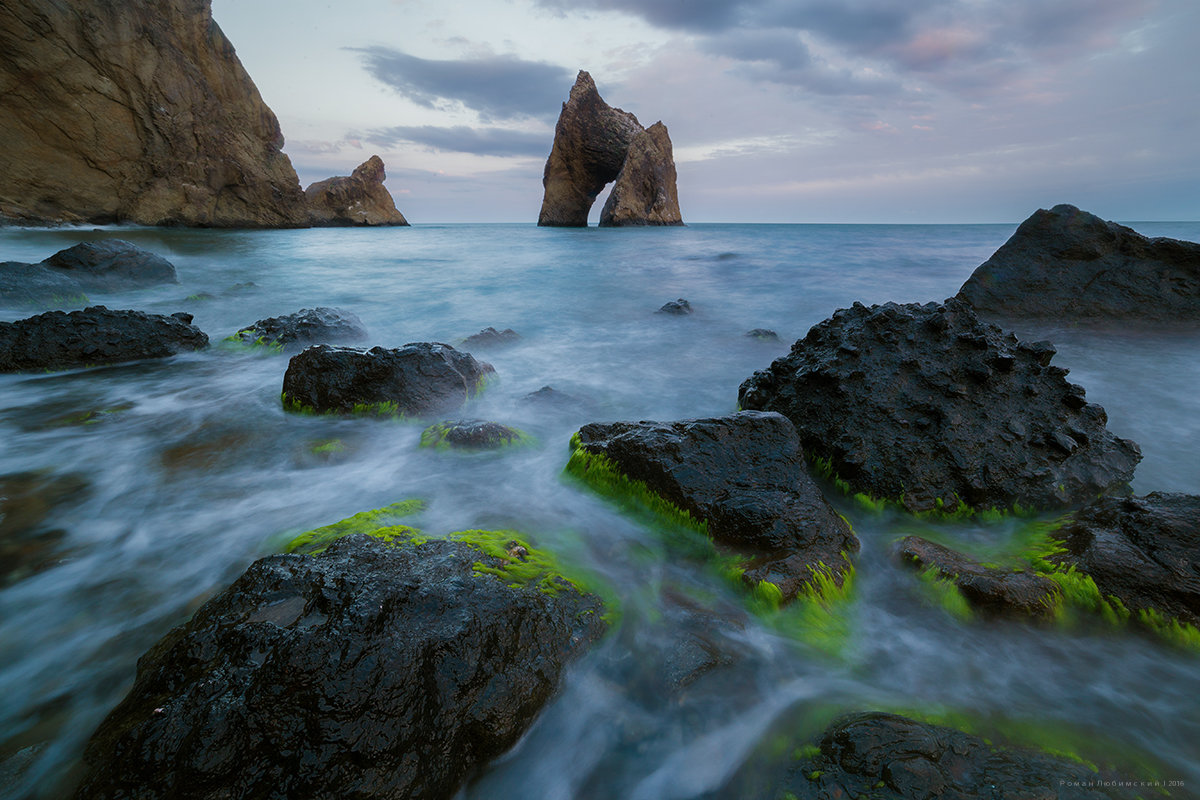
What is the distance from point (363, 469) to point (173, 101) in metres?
37.1

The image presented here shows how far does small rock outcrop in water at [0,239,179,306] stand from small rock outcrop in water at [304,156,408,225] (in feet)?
144

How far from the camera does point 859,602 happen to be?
Answer: 2621 mm

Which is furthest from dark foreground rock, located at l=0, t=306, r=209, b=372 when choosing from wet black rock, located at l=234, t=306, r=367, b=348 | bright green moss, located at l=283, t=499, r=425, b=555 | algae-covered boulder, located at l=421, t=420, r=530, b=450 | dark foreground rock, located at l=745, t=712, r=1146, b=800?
dark foreground rock, located at l=745, t=712, r=1146, b=800

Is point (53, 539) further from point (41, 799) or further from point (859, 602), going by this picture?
point (859, 602)

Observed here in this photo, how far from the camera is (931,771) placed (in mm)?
1562

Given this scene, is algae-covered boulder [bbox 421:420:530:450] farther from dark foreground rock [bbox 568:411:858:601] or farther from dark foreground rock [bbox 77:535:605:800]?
dark foreground rock [bbox 77:535:605:800]

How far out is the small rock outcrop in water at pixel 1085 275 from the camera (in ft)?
23.0

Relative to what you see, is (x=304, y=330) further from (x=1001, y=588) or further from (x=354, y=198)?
(x=354, y=198)

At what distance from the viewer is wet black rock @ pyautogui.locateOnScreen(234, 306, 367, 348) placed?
706 cm

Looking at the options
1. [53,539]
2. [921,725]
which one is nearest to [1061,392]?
[921,725]

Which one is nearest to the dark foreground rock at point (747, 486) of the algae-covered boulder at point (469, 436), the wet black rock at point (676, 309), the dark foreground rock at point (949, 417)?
the dark foreground rock at point (949, 417)

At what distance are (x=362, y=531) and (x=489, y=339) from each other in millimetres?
Result: 5366

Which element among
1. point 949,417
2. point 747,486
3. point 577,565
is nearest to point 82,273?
point 577,565

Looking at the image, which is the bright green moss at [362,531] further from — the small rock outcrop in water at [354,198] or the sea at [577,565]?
the small rock outcrop in water at [354,198]
